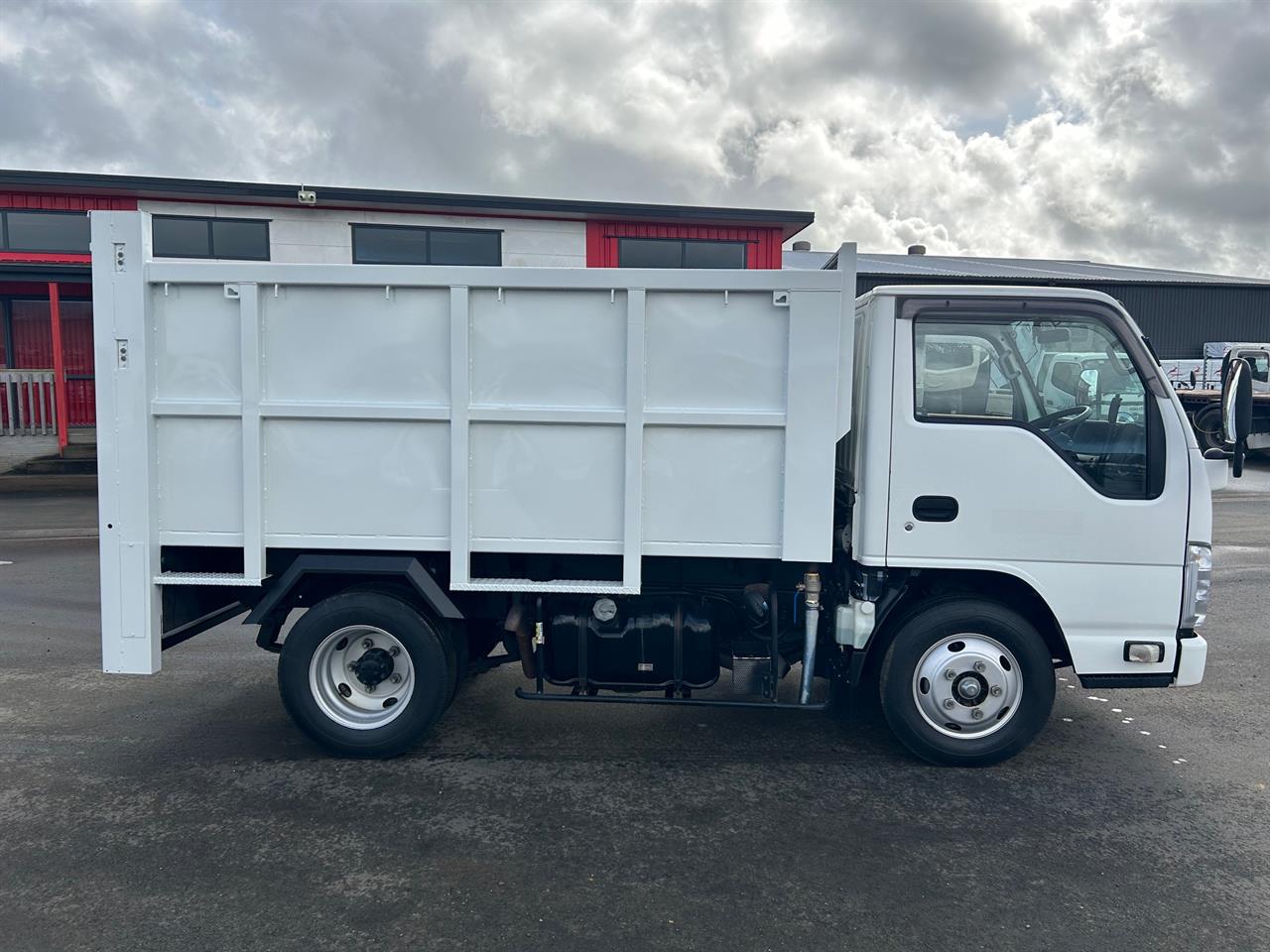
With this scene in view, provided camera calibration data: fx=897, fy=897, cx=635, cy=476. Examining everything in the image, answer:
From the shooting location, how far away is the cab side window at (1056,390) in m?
4.40

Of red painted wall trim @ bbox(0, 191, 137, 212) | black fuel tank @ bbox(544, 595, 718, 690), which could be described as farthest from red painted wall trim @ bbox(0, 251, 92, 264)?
black fuel tank @ bbox(544, 595, 718, 690)

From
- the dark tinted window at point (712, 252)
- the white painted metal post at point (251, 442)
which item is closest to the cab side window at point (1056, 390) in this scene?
the white painted metal post at point (251, 442)

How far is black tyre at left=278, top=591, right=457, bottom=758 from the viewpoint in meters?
4.64

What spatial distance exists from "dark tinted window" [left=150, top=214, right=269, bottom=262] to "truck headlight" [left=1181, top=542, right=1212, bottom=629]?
17023mm

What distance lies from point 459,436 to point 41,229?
61.7ft

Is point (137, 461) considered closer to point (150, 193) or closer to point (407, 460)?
point (407, 460)

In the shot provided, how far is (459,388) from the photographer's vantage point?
441cm

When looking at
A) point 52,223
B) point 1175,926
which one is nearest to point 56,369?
point 52,223

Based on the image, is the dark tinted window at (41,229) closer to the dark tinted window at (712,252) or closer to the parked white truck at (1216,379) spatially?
the dark tinted window at (712,252)

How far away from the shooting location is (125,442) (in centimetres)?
454

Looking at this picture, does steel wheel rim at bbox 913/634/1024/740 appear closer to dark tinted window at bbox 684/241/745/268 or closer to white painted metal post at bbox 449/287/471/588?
white painted metal post at bbox 449/287/471/588

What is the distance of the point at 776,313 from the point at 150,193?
55.8 feet

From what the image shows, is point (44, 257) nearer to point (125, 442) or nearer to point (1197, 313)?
point (125, 442)

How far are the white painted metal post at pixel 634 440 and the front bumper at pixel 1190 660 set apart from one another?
8.90 ft
